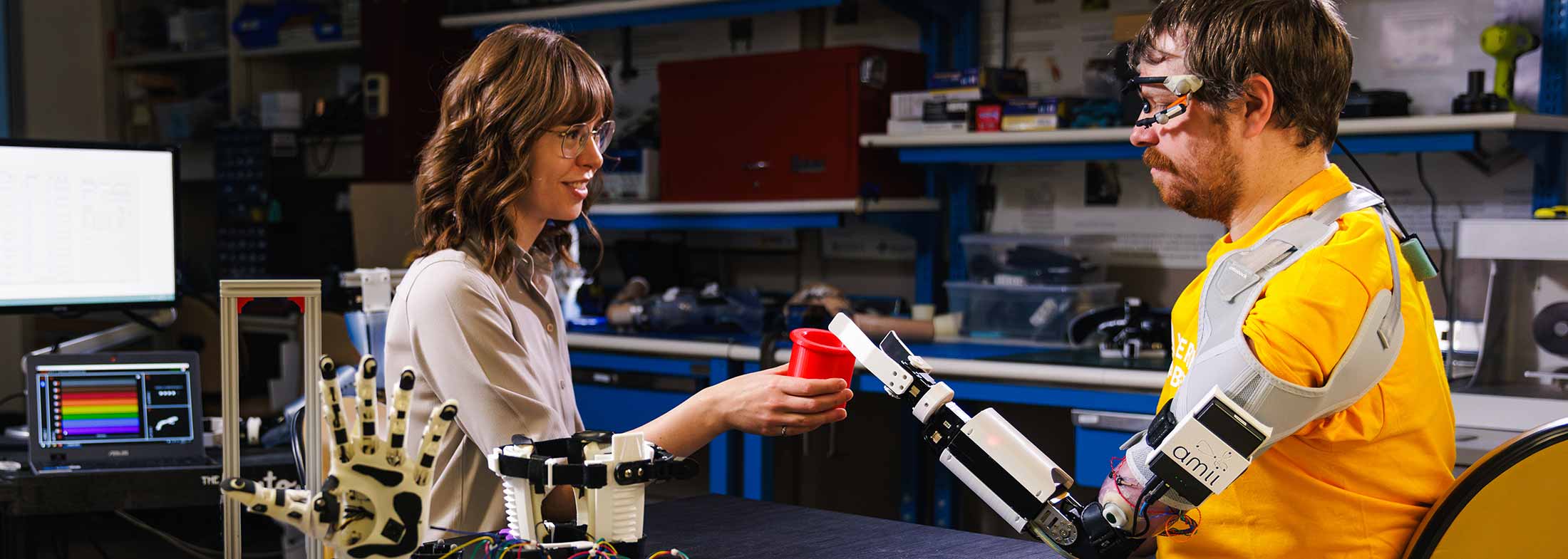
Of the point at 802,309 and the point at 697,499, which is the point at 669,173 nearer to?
the point at 802,309

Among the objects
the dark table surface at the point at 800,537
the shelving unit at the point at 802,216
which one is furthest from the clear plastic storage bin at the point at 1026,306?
the dark table surface at the point at 800,537

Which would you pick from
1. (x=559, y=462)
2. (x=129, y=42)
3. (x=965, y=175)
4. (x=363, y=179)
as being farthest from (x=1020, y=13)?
(x=129, y=42)

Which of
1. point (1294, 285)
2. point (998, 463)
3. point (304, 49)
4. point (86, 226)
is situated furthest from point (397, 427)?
point (304, 49)

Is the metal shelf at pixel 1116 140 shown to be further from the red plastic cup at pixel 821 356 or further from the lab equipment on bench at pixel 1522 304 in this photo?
the red plastic cup at pixel 821 356

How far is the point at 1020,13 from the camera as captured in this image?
376cm

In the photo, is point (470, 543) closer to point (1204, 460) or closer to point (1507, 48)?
point (1204, 460)

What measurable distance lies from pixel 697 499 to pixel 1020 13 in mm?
2378

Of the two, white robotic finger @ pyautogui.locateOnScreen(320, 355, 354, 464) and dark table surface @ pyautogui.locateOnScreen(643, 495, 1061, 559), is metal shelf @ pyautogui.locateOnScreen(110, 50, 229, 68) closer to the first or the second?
dark table surface @ pyautogui.locateOnScreen(643, 495, 1061, 559)

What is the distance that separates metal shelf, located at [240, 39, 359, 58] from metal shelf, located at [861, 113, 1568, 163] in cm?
233

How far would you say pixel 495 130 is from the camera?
5.18 feet

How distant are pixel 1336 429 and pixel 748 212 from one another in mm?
2664

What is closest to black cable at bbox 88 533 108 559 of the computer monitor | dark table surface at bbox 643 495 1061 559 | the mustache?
the computer monitor

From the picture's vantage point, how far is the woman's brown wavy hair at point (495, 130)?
5.19 ft

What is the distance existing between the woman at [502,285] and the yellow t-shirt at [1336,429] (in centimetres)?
44
